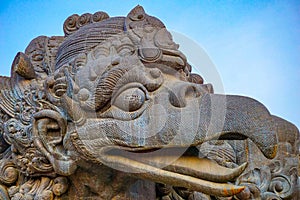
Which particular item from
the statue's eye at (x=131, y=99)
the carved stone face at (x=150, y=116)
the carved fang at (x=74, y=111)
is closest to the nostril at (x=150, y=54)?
the carved stone face at (x=150, y=116)

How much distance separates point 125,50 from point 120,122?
28 cm

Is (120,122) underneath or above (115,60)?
underneath

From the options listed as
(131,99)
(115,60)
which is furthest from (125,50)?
(131,99)

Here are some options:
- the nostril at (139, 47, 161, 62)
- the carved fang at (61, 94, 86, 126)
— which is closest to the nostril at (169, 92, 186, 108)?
the nostril at (139, 47, 161, 62)

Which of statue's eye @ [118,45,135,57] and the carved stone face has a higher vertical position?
statue's eye @ [118,45,135,57]

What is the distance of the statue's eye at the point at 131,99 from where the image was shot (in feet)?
4.68

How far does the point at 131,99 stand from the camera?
1427mm

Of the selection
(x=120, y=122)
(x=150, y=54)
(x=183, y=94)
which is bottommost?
(x=120, y=122)

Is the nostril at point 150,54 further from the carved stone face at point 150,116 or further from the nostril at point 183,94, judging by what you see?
the nostril at point 183,94

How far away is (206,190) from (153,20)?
694mm

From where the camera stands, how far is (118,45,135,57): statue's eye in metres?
1.55

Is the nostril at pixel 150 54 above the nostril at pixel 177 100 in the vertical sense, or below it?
above

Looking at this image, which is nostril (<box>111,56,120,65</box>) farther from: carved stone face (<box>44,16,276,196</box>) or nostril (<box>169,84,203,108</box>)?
nostril (<box>169,84,203,108</box>)

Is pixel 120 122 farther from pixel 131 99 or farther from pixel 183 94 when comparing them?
pixel 183 94
